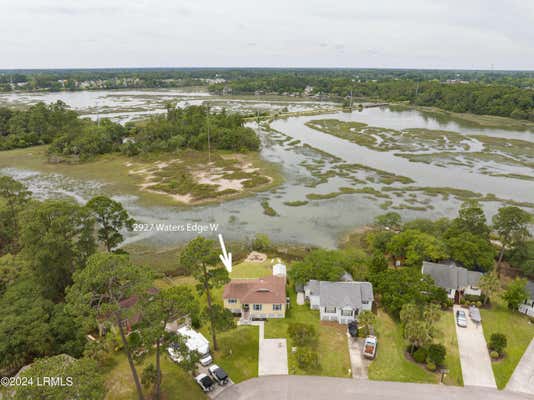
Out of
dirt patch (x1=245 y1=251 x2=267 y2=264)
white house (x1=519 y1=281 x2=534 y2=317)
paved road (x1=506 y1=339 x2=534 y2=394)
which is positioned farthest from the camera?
dirt patch (x1=245 y1=251 x2=267 y2=264)

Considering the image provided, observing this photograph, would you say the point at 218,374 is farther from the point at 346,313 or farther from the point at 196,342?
the point at 346,313

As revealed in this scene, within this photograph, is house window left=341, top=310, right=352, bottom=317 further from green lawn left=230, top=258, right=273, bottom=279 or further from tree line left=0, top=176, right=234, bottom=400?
tree line left=0, top=176, right=234, bottom=400

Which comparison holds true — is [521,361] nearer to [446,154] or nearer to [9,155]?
[446,154]

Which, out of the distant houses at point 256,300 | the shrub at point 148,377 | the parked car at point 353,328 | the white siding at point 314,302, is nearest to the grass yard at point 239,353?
the distant houses at point 256,300

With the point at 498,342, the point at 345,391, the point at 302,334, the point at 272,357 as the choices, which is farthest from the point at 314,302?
the point at 498,342

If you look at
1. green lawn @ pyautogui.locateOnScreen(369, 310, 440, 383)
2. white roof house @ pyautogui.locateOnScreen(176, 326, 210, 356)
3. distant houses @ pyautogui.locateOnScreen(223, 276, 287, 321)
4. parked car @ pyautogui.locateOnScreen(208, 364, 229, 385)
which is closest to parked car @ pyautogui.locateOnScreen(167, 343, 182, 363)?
white roof house @ pyautogui.locateOnScreen(176, 326, 210, 356)

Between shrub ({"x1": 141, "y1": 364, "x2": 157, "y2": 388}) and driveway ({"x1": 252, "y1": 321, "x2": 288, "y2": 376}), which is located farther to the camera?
driveway ({"x1": 252, "y1": 321, "x2": 288, "y2": 376})

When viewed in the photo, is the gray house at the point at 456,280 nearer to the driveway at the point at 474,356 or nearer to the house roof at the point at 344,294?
the driveway at the point at 474,356
